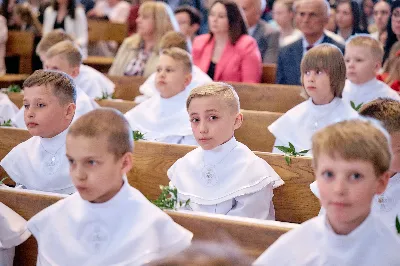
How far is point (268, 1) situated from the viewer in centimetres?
1108

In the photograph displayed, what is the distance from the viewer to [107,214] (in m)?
3.00

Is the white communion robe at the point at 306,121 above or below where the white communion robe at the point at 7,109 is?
above

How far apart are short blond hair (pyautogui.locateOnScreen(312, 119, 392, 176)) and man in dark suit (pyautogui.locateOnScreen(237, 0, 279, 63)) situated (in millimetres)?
5950

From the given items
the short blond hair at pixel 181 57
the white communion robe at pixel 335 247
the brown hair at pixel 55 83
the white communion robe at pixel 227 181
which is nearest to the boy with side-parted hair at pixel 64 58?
the short blond hair at pixel 181 57

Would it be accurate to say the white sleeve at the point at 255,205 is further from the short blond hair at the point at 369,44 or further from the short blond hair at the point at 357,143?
the short blond hair at the point at 369,44

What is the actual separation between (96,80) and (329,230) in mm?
4707

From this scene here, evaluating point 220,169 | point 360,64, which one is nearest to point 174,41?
point 360,64

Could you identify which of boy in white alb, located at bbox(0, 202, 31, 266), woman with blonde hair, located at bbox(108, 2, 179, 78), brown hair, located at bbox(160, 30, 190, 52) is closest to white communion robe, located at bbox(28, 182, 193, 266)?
boy in white alb, located at bbox(0, 202, 31, 266)

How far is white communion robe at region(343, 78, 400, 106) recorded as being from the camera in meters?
5.79

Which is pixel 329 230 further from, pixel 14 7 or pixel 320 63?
pixel 14 7

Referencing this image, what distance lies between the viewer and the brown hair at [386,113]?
3363mm

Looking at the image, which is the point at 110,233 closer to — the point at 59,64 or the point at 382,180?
the point at 382,180

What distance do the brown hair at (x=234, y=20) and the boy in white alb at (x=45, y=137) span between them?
3.44 metres

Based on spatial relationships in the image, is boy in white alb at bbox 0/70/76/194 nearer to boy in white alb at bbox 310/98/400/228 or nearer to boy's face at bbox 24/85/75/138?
boy's face at bbox 24/85/75/138
